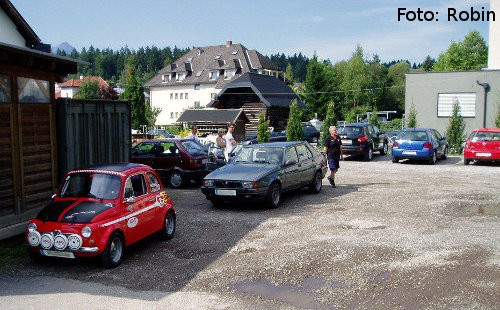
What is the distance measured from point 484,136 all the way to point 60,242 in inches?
762

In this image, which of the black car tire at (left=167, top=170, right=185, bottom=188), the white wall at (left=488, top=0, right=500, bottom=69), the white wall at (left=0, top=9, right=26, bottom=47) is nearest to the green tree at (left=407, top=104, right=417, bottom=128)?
the white wall at (left=488, top=0, right=500, bottom=69)

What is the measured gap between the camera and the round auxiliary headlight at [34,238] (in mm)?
7461

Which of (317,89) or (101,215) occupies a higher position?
(317,89)

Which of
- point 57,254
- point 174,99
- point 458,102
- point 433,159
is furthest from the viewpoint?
point 174,99

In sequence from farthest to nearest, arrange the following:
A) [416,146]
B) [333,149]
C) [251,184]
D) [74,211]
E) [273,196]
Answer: [416,146] → [333,149] → [273,196] → [251,184] → [74,211]

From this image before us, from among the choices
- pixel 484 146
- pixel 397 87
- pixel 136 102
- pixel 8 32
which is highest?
pixel 397 87

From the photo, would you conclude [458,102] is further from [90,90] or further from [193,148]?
[90,90]

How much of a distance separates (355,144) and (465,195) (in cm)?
1026

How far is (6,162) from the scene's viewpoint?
9.38 meters

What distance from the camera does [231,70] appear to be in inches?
3167

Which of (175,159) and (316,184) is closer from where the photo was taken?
(316,184)

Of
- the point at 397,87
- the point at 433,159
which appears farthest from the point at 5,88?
the point at 397,87

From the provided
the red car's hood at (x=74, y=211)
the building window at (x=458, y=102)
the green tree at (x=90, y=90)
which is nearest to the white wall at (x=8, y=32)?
the red car's hood at (x=74, y=211)

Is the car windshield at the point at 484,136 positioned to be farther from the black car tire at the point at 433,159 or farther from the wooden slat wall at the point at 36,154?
the wooden slat wall at the point at 36,154
